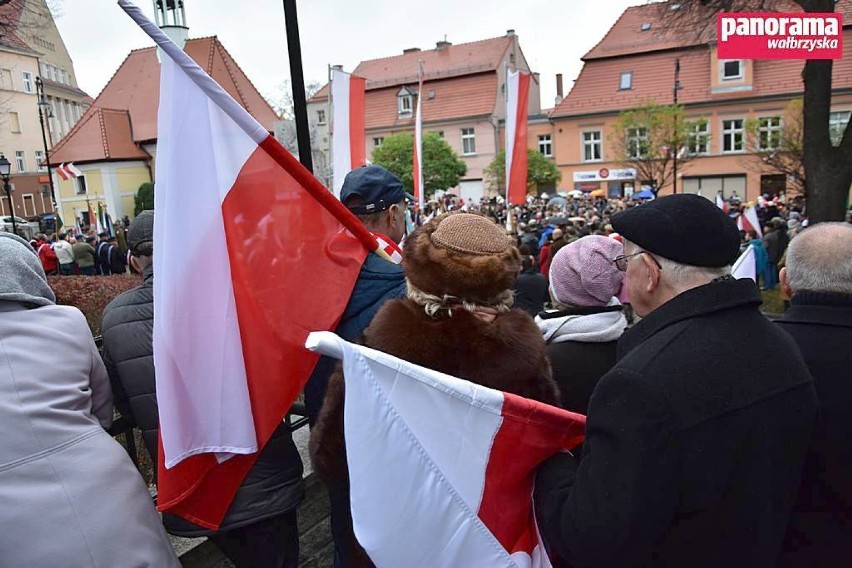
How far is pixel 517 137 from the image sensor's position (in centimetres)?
1013

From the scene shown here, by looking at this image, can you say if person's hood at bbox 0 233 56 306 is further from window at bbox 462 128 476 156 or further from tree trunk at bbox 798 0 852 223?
window at bbox 462 128 476 156

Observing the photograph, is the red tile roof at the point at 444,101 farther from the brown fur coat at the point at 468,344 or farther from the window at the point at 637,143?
the brown fur coat at the point at 468,344

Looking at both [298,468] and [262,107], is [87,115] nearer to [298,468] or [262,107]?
[262,107]

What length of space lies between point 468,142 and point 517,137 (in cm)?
3964

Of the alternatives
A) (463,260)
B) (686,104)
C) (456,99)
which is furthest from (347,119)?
(456,99)

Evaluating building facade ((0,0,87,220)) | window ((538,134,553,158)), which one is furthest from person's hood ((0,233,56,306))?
building facade ((0,0,87,220))

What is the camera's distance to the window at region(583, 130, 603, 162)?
4175 cm

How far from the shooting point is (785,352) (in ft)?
5.09

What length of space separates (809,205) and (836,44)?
417 centimetres

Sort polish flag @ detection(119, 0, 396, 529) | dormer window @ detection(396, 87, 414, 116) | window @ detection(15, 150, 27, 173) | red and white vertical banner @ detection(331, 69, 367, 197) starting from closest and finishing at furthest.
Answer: polish flag @ detection(119, 0, 396, 529), red and white vertical banner @ detection(331, 69, 367, 197), dormer window @ detection(396, 87, 414, 116), window @ detection(15, 150, 27, 173)

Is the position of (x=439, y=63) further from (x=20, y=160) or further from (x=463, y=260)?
(x=463, y=260)

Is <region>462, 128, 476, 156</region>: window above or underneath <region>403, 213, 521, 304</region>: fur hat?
above

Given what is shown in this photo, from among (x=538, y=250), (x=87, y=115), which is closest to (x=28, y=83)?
(x=87, y=115)

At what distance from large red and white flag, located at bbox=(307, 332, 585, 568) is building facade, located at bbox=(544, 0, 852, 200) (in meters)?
34.8
